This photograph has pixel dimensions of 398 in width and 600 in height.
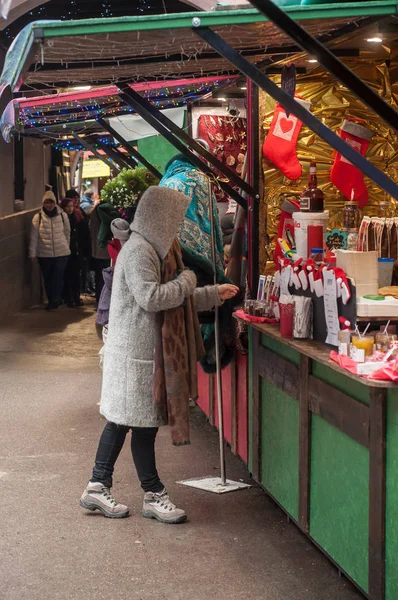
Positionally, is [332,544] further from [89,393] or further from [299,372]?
[89,393]

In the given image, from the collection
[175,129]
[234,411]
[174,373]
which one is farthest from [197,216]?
[174,373]

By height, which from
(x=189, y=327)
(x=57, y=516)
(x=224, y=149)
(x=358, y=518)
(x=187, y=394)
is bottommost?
(x=57, y=516)

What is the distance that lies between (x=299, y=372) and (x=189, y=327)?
0.70m

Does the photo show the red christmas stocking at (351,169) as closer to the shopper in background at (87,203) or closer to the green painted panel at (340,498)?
the green painted panel at (340,498)

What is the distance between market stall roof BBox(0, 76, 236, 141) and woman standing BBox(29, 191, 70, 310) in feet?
11.4

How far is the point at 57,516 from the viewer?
17.7 ft

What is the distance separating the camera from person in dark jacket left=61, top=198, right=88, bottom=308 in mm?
16844

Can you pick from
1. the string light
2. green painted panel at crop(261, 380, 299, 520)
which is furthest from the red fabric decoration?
green painted panel at crop(261, 380, 299, 520)

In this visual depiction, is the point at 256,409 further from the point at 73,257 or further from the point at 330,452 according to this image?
the point at 73,257

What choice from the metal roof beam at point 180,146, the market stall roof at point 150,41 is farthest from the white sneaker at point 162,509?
the market stall roof at point 150,41

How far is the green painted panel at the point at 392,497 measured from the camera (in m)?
3.71

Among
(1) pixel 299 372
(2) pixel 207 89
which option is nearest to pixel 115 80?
(2) pixel 207 89

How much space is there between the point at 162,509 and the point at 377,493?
178 centimetres

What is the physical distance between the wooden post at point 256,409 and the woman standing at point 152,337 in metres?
0.51
